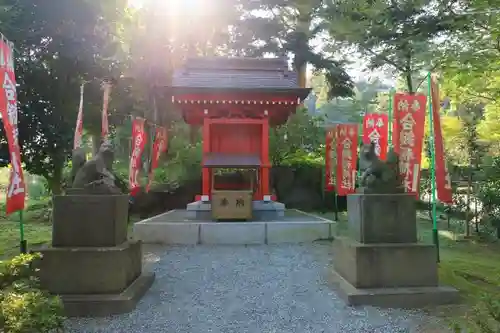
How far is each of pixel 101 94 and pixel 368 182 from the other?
1150cm

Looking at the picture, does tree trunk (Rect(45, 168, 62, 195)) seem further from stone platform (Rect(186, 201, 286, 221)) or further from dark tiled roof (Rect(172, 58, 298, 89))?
dark tiled roof (Rect(172, 58, 298, 89))

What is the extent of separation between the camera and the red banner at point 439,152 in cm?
661

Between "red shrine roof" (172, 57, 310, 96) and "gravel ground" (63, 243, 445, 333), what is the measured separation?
5.75 meters

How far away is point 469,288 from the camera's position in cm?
541

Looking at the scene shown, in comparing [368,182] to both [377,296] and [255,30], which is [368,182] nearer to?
[377,296]

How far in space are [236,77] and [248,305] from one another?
9138mm

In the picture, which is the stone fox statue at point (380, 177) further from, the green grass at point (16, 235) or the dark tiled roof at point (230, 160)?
the green grass at point (16, 235)

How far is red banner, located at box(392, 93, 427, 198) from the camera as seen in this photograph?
7172mm

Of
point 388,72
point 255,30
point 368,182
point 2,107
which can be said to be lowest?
point 368,182

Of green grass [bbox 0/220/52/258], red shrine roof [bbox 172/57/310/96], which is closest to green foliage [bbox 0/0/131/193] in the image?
green grass [bbox 0/220/52/258]

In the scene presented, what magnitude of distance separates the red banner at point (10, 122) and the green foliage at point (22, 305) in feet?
9.24

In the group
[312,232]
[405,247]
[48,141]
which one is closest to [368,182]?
[405,247]

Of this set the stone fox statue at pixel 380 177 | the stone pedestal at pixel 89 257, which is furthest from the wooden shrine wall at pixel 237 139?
the stone pedestal at pixel 89 257

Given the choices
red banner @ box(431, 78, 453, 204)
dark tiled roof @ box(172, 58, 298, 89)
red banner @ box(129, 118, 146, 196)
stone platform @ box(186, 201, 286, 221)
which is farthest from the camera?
dark tiled roof @ box(172, 58, 298, 89)
